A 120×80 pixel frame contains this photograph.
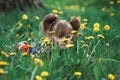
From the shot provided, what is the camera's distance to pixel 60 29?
12.3 feet

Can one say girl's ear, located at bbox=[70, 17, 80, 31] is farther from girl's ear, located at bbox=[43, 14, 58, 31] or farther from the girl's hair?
girl's ear, located at bbox=[43, 14, 58, 31]


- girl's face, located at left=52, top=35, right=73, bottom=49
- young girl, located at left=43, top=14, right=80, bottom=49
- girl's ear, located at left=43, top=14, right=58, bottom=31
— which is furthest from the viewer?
girl's ear, located at left=43, top=14, right=58, bottom=31

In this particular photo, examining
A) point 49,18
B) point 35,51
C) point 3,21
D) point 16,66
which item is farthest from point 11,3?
point 16,66

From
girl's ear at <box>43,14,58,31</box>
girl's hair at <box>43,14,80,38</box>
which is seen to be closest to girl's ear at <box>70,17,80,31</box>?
girl's hair at <box>43,14,80,38</box>

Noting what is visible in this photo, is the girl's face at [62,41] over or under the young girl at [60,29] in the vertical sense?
under

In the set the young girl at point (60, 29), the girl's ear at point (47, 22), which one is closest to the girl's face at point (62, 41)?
the young girl at point (60, 29)

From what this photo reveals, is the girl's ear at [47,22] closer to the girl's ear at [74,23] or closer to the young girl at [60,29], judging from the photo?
the young girl at [60,29]

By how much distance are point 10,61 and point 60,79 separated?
57 cm

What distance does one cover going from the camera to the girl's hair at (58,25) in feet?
12.3

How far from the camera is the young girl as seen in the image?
3.67m

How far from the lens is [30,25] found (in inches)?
195

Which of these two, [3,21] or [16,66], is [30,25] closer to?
[3,21]

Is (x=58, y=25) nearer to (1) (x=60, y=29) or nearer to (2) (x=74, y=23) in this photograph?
(1) (x=60, y=29)

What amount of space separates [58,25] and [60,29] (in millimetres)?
50
